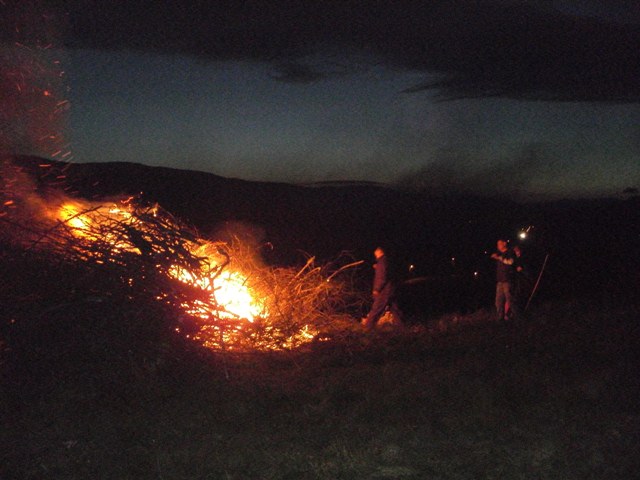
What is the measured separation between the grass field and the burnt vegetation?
0.06 ft

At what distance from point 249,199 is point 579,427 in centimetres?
3063

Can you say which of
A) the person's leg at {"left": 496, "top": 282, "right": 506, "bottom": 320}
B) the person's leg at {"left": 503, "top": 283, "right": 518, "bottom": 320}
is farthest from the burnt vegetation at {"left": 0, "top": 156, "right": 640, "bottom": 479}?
the person's leg at {"left": 496, "top": 282, "right": 506, "bottom": 320}

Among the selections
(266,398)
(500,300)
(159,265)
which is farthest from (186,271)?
(500,300)

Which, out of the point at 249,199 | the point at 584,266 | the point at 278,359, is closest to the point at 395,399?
the point at 278,359

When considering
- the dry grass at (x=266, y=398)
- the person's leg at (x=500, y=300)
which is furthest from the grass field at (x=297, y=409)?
the person's leg at (x=500, y=300)

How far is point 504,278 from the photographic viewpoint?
36.6ft

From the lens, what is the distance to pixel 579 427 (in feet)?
17.9

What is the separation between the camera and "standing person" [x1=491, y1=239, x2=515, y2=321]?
11.2 metres

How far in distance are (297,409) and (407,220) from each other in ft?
104

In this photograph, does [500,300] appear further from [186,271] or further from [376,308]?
[186,271]

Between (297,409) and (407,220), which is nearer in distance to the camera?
(297,409)

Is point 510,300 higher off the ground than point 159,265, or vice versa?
point 159,265

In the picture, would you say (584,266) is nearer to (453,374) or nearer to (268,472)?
(453,374)

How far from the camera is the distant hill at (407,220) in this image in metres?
23.8
